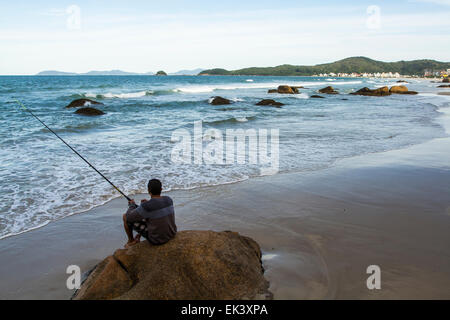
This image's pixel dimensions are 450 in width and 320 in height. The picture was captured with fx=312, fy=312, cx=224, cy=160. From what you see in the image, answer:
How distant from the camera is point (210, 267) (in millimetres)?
3205

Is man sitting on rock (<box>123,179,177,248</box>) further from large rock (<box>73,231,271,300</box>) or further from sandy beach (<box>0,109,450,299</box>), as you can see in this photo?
sandy beach (<box>0,109,450,299</box>)

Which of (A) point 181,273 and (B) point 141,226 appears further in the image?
(B) point 141,226

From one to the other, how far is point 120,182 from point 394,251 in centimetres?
549

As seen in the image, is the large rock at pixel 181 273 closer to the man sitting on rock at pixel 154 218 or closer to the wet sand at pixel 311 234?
the man sitting on rock at pixel 154 218

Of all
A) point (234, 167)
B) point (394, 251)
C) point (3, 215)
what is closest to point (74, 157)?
point (3, 215)

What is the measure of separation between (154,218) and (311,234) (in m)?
2.36

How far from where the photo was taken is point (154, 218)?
11.4 ft

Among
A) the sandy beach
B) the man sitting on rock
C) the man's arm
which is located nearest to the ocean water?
the sandy beach

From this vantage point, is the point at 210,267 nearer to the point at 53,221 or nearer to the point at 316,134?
the point at 53,221

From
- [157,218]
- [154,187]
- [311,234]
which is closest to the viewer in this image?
[157,218]

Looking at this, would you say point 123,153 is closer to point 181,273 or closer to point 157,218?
point 157,218

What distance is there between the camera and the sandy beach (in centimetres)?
346

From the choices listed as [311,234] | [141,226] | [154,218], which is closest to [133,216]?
[141,226]

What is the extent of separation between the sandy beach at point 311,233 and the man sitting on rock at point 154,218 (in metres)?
0.95
